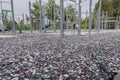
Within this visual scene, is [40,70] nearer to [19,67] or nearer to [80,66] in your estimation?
[19,67]

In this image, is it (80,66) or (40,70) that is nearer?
(40,70)

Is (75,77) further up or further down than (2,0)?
further down

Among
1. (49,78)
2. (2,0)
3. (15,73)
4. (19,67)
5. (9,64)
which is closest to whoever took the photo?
(49,78)

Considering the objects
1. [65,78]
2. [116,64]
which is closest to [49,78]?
[65,78]

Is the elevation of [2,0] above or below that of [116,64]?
above

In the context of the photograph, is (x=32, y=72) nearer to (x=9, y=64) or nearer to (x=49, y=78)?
(x=49, y=78)

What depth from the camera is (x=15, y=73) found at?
87.7 inches

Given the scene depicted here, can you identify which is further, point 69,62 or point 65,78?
point 69,62

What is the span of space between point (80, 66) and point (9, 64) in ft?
3.78

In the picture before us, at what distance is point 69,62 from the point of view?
2877 millimetres

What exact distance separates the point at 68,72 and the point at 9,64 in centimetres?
102

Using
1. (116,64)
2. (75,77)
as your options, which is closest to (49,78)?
(75,77)

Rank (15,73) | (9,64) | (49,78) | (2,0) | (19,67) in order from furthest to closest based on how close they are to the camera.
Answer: (2,0) < (9,64) < (19,67) < (15,73) < (49,78)

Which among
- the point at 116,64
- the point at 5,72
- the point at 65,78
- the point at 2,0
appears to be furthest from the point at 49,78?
the point at 2,0
